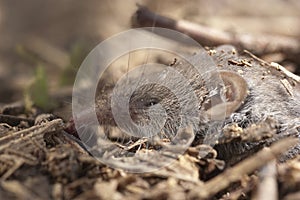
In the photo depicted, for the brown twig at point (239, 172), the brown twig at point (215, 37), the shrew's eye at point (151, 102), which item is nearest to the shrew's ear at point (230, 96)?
the shrew's eye at point (151, 102)

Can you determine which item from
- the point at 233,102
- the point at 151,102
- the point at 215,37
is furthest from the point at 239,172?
the point at 215,37

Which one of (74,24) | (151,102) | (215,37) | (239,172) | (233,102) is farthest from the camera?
(74,24)

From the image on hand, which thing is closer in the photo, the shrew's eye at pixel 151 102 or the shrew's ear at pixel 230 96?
the shrew's ear at pixel 230 96

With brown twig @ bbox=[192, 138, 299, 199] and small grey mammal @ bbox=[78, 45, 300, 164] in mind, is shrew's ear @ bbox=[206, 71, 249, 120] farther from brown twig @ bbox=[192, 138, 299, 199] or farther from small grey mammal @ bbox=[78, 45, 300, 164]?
brown twig @ bbox=[192, 138, 299, 199]

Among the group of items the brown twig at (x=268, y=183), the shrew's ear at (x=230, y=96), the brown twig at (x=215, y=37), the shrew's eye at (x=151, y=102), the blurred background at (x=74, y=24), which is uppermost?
the blurred background at (x=74, y=24)

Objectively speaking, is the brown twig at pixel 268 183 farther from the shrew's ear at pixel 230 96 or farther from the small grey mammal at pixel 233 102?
the shrew's ear at pixel 230 96

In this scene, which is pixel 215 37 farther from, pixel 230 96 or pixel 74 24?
pixel 74 24

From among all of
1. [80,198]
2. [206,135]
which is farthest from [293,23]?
[80,198]
